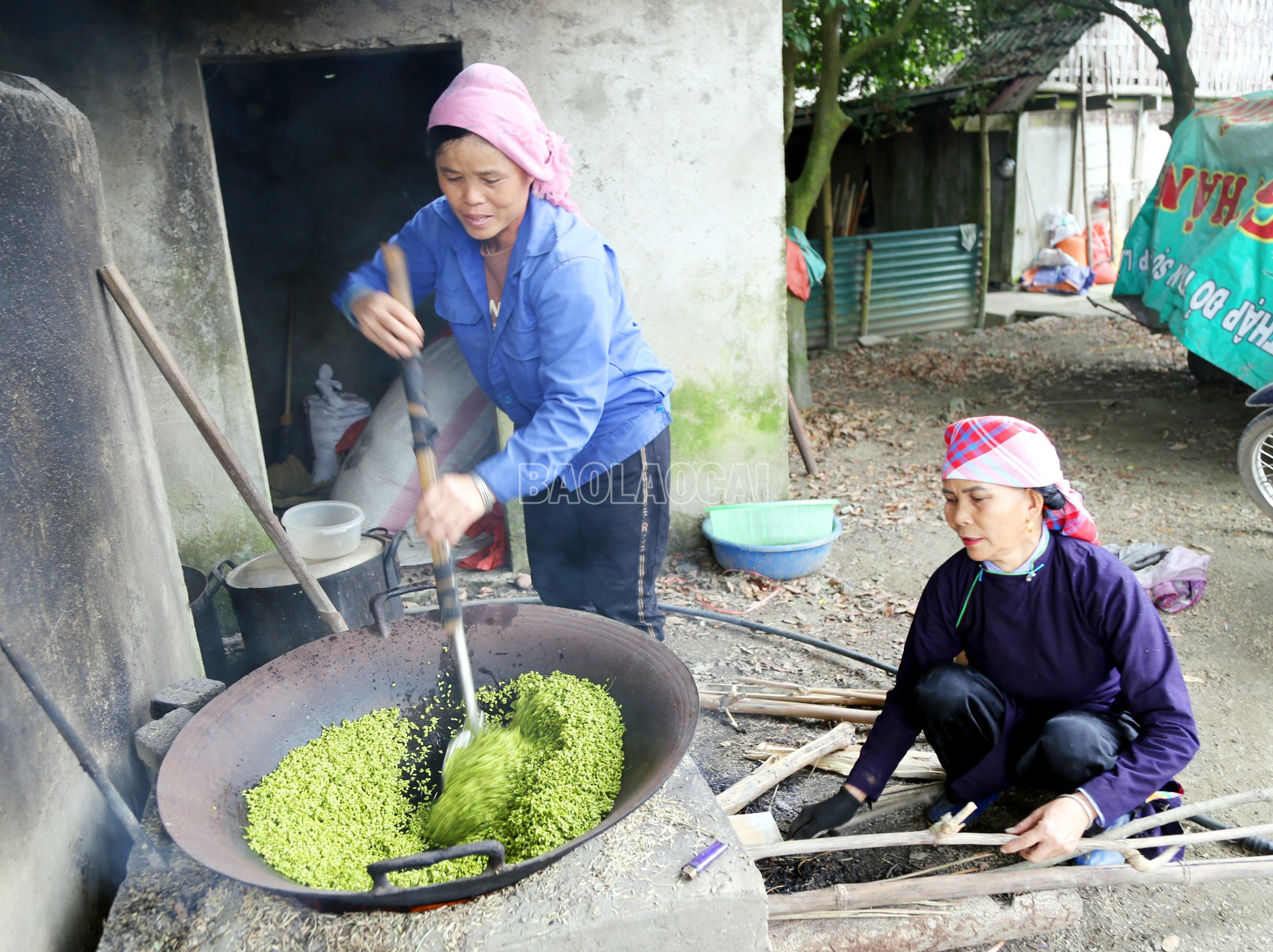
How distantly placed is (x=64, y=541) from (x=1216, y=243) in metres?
6.35

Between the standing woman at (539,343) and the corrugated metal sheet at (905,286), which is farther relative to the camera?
the corrugated metal sheet at (905,286)

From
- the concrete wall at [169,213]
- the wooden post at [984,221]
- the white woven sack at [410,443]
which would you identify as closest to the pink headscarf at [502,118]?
the concrete wall at [169,213]

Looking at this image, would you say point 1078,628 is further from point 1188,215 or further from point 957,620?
point 1188,215

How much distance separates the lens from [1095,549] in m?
2.14

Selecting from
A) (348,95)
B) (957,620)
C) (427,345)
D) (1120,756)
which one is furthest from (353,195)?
(1120,756)

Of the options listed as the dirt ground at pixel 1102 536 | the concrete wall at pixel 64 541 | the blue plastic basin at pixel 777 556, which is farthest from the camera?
the blue plastic basin at pixel 777 556

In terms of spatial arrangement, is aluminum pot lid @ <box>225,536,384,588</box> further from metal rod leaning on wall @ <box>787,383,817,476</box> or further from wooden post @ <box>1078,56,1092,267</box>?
wooden post @ <box>1078,56,1092,267</box>

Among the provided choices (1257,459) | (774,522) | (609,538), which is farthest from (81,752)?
(1257,459)

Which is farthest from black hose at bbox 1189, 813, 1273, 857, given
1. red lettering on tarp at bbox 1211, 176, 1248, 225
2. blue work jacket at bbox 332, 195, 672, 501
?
red lettering on tarp at bbox 1211, 176, 1248, 225

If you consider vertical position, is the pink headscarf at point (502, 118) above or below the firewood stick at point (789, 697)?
above

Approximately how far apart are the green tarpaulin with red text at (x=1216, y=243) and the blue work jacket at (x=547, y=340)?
14.7 ft

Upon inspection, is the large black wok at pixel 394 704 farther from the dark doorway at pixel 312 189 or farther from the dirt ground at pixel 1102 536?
the dark doorway at pixel 312 189

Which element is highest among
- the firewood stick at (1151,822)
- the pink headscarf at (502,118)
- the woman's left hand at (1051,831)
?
the pink headscarf at (502,118)

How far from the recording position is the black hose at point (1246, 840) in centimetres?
245
